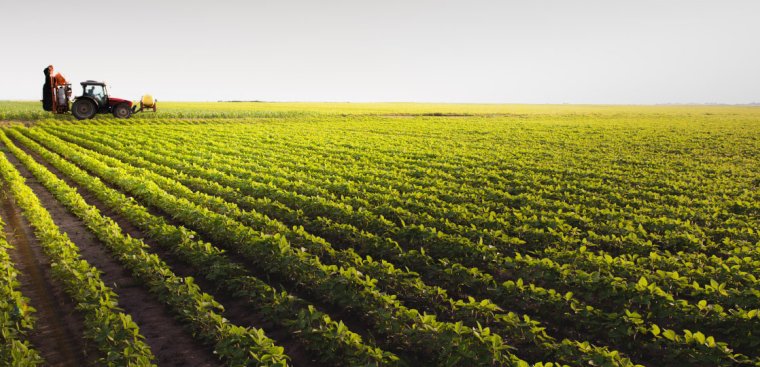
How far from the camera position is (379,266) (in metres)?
7.30

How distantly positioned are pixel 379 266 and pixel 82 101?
1188 inches

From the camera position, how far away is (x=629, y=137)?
1238 inches

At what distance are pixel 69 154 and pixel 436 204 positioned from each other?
51.4ft

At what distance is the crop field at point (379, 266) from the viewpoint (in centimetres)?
537

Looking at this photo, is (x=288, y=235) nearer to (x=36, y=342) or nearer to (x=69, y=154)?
(x=36, y=342)

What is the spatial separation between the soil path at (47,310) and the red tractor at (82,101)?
23.5 metres

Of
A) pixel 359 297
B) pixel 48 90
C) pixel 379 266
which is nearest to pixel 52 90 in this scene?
pixel 48 90

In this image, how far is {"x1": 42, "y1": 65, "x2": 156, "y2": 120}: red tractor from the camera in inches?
Answer: 1112

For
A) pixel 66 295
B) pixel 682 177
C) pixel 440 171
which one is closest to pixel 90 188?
pixel 66 295

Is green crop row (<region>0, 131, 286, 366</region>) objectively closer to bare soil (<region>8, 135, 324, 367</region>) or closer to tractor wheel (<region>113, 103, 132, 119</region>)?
bare soil (<region>8, 135, 324, 367</region>)

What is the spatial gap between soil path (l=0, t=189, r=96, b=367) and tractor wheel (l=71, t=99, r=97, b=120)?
24041 millimetres

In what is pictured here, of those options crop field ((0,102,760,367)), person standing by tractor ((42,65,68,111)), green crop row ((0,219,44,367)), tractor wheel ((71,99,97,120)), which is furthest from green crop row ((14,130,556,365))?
tractor wheel ((71,99,97,120))

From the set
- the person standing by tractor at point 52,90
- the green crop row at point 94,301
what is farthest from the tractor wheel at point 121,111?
the green crop row at point 94,301

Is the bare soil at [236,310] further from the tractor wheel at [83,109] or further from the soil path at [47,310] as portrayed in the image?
the tractor wheel at [83,109]
